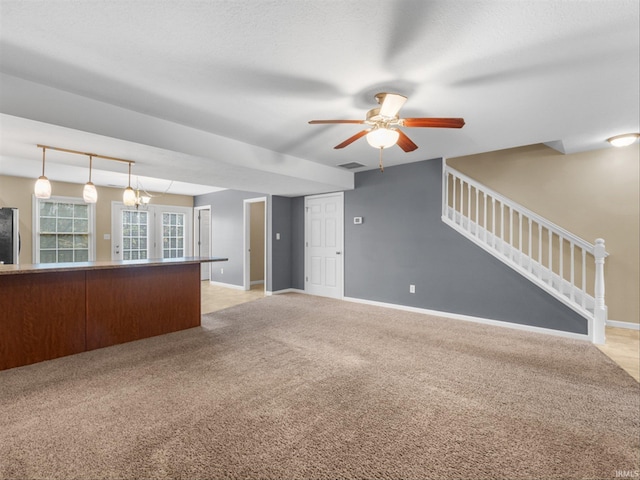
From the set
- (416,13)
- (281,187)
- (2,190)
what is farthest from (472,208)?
(2,190)

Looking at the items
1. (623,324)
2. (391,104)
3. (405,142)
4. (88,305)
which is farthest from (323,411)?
(623,324)

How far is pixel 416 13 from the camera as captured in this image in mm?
1751

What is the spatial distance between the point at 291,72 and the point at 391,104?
0.81m

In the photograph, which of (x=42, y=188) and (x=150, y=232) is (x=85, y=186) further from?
(x=150, y=232)

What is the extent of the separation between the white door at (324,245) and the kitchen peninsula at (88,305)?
2.79m

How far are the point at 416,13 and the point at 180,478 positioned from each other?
2.75 metres

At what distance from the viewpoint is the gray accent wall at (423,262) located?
13.8ft

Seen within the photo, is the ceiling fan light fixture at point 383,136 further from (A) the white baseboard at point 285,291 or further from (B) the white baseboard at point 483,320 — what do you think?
(A) the white baseboard at point 285,291

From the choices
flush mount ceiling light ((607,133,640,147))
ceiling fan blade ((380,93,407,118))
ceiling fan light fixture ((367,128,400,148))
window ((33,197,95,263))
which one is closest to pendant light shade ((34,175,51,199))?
ceiling fan light fixture ((367,128,400,148))

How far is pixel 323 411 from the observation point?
2.14m

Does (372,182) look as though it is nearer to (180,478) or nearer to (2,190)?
(180,478)

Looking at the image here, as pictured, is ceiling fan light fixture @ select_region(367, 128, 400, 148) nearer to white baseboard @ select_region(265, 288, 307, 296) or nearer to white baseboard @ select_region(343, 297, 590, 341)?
white baseboard @ select_region(343, 297, 590, 341)

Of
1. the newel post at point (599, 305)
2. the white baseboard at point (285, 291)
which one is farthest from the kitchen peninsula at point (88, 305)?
the newel post at point (599, 305)

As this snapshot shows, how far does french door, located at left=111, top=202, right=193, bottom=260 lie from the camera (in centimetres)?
721
